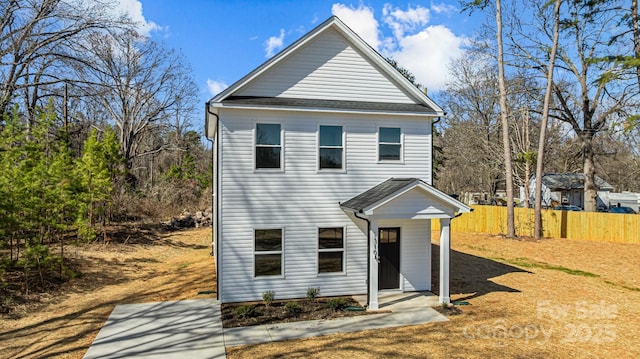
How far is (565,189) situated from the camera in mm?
40781

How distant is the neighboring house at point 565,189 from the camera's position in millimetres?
39781

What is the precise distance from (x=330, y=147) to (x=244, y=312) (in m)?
5.34

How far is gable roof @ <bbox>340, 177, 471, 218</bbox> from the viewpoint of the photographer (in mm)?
10156

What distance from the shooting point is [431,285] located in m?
12.8

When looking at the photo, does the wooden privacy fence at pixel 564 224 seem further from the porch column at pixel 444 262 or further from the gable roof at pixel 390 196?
the porch column at pixel 444 262

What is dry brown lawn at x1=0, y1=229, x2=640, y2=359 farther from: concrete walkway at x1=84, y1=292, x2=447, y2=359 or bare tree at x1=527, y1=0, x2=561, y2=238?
bare tree at x1=527, y1=0, x2=561, y2=238

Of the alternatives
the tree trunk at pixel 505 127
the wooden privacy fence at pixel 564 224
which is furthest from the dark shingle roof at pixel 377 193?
the wooden privacy fence at pixel 564 224

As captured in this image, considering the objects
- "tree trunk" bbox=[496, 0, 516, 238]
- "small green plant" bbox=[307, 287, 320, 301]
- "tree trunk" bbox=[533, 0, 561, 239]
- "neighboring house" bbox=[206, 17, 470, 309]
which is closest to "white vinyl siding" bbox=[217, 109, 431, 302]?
"neighboring house" bbox=[206, 17, 470, 309]

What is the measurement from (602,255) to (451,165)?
26447mm

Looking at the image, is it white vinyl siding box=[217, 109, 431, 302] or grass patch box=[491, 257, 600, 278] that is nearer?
white vinyl siding box=[217, 109, 431, 302]

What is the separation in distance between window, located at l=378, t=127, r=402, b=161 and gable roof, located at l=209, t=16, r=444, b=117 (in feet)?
2.34

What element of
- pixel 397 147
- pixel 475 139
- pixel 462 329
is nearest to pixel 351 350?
pixel 462 329

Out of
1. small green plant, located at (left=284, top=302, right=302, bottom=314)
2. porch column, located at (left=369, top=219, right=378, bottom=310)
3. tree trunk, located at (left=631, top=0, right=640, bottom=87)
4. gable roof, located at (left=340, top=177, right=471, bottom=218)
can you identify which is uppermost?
tree trunk, located at (left=631, top=0, right=640, bottom=87)

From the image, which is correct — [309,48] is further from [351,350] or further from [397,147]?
[351,350]
